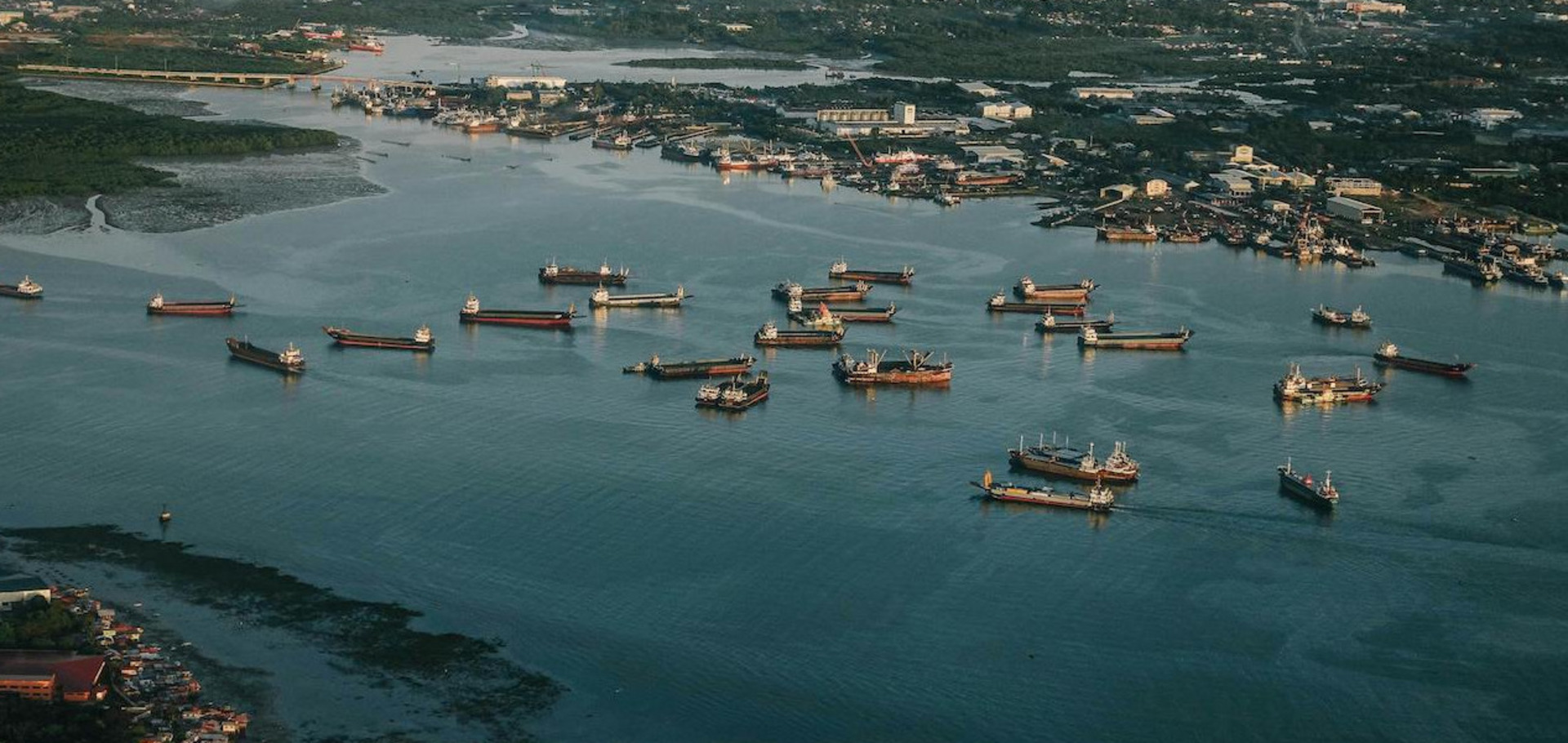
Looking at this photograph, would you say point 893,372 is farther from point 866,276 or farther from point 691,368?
point 866,276

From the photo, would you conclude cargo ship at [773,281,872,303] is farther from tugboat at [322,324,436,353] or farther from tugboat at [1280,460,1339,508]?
tugboat at [1280,460,1339,508]

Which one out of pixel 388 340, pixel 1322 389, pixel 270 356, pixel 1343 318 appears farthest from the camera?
pixel 1343 318

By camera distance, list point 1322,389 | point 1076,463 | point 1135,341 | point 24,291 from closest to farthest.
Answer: point 1076,463 → point 1322,389 → point 1135,341 → point 24,291

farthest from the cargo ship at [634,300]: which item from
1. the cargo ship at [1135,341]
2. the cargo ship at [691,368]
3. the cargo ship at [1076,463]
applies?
the cargo ship at [1076,463]

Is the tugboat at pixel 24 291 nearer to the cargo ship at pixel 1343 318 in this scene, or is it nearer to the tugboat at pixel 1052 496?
the tugboat at pixel 1052 496

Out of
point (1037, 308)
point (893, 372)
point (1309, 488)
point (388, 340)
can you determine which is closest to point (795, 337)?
point (893, 372)

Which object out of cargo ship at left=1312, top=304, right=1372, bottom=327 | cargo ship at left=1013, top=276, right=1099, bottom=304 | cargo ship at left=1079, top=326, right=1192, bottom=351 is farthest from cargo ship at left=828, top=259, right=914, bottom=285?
cargo ship at left=1312, top=304, right=1372, bottom=327
